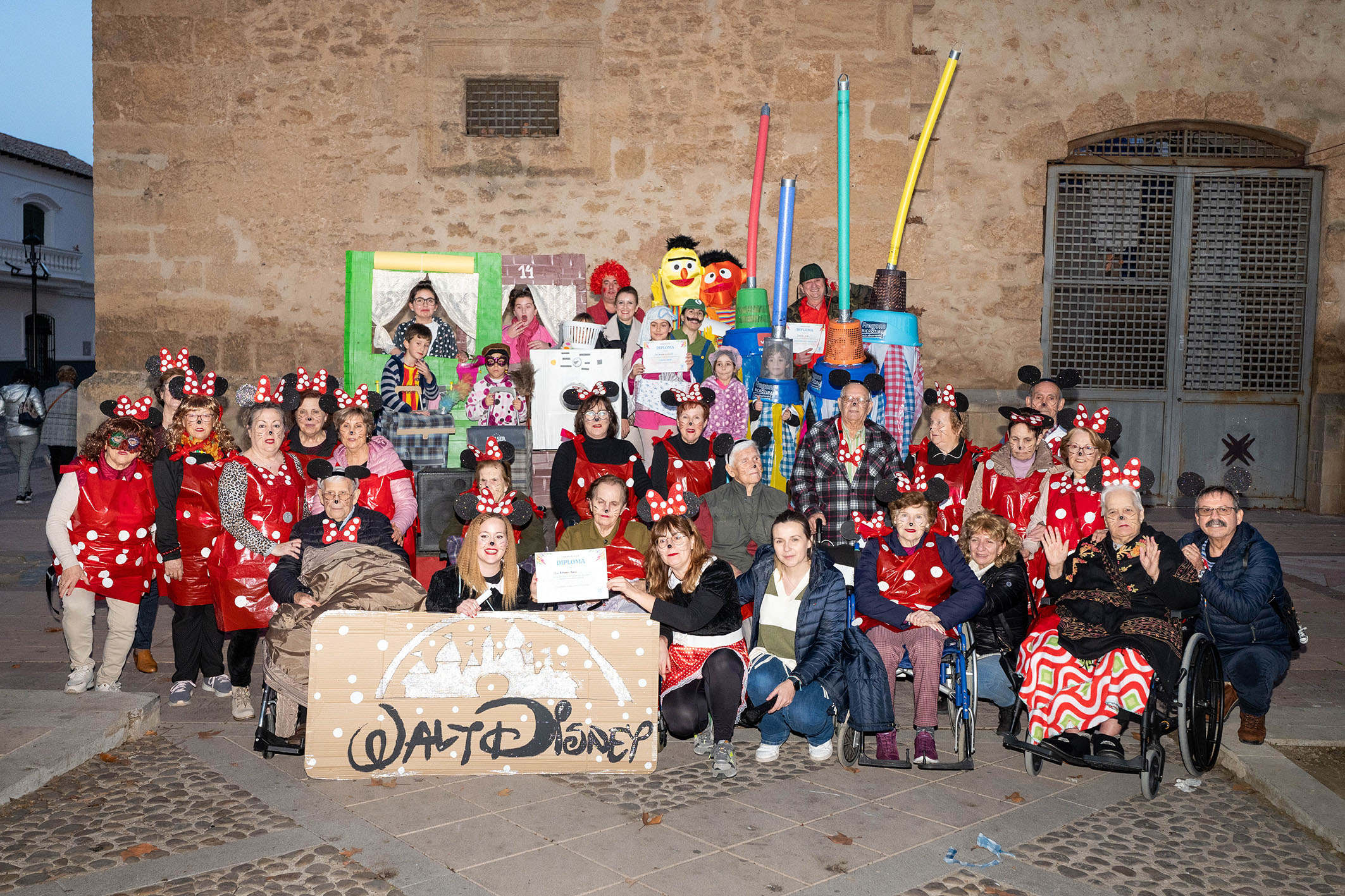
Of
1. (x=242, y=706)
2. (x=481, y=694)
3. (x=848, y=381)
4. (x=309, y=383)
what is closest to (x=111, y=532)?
(x=242, y=706)

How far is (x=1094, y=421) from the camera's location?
6402 mm

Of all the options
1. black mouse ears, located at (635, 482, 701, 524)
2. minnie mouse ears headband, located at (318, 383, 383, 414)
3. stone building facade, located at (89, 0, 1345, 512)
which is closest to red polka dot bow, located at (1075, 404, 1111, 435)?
black mouse ears, located at (635, 482, 701, 524)

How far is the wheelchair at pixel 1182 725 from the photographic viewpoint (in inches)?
183

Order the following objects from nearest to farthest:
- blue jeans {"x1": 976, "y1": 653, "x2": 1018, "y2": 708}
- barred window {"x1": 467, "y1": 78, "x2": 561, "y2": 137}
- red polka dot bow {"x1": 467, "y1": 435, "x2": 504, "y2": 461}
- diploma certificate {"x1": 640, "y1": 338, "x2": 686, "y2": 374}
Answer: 1. blue jeans {"x1": 976, "y1": 653, "x2": 1018, "y2": 708}
2. red polka dot bow {"x1": 467, "y1": 435, "x2": 504, "y2": 461}
3. diploma certificate {"x1": 640, "y1": 338, "x2": 686, "y2": 374}
4. barred window {"x1": 467, "y1": 78, "x2": 561, "y2": 137}

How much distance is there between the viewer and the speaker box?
279 inches

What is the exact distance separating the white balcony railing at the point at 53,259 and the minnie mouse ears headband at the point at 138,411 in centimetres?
3429

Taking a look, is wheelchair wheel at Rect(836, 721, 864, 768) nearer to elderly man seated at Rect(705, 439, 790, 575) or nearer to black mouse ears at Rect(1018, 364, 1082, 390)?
elderly man seated at Rect(705, 439, 790, 575)

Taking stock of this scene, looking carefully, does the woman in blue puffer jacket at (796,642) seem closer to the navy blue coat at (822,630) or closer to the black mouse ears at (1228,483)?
the navy blue coat at (822,630)

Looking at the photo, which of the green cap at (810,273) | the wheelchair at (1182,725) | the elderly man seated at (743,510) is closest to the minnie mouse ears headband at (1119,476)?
the wheelchair at (1182,725)

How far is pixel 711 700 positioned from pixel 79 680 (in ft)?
10.8

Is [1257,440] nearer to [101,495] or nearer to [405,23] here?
[405,23]

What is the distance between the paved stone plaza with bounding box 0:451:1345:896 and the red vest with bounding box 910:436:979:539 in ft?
4.94

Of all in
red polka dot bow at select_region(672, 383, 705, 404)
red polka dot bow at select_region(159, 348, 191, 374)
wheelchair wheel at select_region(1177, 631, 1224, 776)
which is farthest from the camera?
red polka dot bow at select_region(672, 383, 705, 404)

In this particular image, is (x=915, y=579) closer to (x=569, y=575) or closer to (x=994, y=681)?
(x=994, y=681)
